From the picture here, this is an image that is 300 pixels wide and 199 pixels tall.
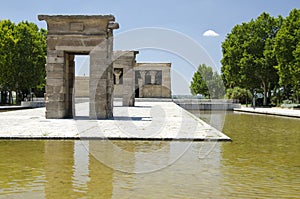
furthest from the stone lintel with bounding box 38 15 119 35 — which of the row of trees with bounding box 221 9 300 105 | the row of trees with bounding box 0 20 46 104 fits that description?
the row of trees with bounding box 221 9 300 105

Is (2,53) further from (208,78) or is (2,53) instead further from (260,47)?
(208,78)

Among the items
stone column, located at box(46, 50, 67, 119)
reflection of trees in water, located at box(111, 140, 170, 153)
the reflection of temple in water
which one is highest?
stone column, located at box(46, 50, 67, 119)

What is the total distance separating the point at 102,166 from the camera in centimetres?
757

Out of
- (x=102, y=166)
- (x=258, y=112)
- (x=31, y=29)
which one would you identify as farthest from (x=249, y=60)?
(x=102, y=166)

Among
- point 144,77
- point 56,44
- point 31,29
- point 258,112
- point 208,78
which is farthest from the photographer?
point 208,78

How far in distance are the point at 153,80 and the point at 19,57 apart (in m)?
25.1

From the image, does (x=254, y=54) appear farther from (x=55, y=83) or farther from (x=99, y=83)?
(x=55, y=83)

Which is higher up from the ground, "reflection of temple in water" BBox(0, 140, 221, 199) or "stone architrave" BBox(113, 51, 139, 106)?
"stone architrave" BBox(113, 51, 139, 106)

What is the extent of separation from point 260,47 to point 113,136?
36.5 m

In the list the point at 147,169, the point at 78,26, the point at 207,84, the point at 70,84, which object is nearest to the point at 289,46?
the point at 70,84

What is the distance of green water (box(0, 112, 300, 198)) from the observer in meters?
5.83

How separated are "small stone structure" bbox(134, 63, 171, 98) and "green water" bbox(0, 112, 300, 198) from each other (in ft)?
153

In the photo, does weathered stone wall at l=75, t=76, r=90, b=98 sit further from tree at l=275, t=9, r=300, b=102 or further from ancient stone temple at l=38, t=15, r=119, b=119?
ancient stone temple at l=38, t=15, r=119, b=119

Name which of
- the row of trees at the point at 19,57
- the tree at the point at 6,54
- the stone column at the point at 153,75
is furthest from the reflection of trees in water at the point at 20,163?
the stone column at the point at 153,75
